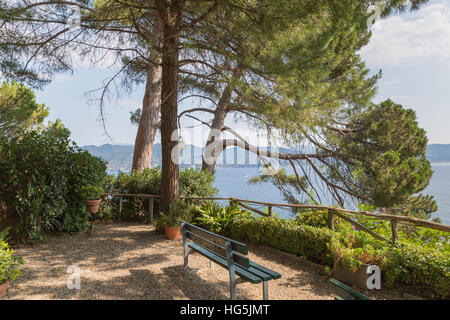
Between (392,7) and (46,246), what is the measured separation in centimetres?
784

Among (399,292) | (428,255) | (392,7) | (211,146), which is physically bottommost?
(399,292)

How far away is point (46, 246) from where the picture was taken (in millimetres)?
5145

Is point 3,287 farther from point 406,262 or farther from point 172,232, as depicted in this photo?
point 406,262

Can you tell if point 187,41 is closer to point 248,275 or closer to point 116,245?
point 116,245

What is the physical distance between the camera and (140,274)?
3838 mm

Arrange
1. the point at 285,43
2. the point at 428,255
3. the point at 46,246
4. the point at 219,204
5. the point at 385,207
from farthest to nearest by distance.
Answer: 1. the point at 385,207
2. the point at 219,204
3. the point at 46,246
4. the point at 285,43
5. the point at 428,255

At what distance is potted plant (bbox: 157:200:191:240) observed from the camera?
582cm

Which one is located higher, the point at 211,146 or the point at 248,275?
the point at 211,146

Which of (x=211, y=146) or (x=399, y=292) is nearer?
(x=399, y=292)

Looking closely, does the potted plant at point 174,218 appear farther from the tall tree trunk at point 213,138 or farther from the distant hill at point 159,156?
the tall tree trunk at point 213,138

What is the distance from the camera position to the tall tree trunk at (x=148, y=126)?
10961 millimetres

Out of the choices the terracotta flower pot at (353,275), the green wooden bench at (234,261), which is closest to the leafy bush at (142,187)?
the green wooden bench at (234,261)

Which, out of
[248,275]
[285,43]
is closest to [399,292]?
[248,275]

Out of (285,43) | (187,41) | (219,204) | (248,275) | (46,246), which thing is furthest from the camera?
(219,204)
